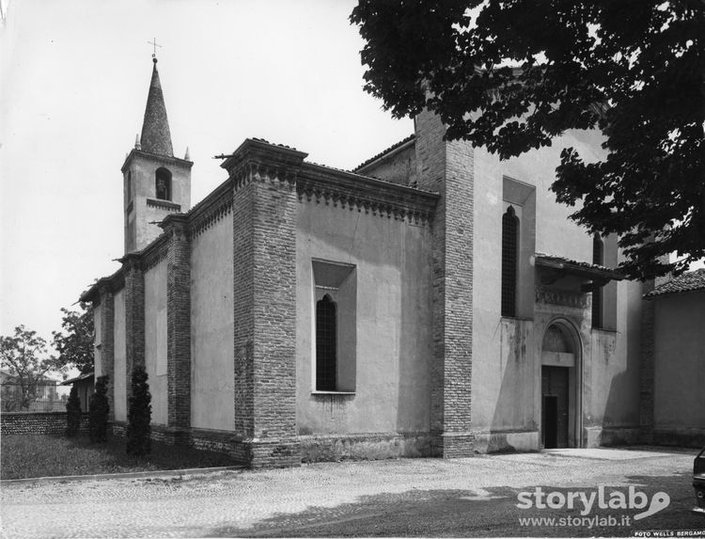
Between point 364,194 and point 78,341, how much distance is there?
33.7 metres

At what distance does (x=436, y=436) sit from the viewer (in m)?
14.4

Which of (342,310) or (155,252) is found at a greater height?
(155,252)

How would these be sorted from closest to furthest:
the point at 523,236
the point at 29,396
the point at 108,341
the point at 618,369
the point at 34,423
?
the point at 523,236
the point at 618,369
the point at 34,423
the point at 108,341
the point at 29,396

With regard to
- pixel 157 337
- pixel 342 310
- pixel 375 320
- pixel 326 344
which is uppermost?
pixel 342 310

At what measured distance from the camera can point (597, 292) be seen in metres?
19.8

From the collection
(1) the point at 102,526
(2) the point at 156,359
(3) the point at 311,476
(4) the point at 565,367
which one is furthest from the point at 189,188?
(1) the point at 102,526

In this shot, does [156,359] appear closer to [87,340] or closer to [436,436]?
[436,436]

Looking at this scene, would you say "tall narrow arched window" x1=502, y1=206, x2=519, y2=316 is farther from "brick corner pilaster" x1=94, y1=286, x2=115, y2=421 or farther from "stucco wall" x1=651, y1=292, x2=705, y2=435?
"brick corner pilaster" x1=94, y1=286, x2=115, y2=421

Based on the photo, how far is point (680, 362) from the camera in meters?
19.3

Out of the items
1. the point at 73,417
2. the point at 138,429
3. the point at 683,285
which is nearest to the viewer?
the point at 138,429

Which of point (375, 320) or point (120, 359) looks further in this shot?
point (120, 359)

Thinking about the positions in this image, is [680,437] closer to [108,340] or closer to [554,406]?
[554,406]

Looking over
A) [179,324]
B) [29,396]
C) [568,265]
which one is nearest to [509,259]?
[568,265]

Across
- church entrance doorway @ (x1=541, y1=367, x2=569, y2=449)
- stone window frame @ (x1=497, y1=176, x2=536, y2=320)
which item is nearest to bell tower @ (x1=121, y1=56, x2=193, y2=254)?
stone window frame @ (x1=497, y1=176, x2=536, y2=320)
